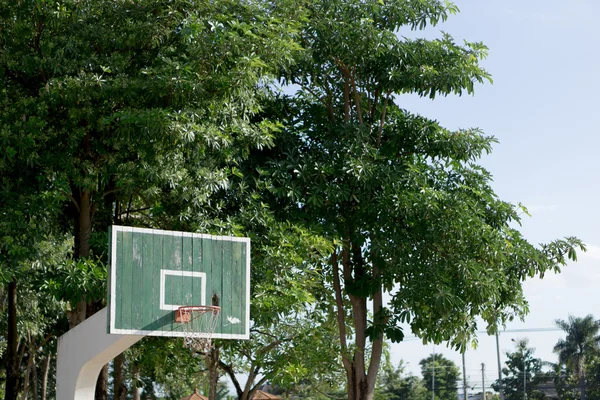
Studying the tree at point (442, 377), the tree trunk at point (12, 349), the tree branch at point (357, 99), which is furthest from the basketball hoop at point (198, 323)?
the tree at point (442, 377)

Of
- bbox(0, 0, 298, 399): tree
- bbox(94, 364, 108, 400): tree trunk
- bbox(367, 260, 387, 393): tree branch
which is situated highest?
bbox(0, 0, 298, 399): tree

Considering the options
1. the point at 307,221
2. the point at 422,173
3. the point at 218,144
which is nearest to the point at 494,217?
the point at 422,173

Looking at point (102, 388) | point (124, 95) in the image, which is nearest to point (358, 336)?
point (102, 388)

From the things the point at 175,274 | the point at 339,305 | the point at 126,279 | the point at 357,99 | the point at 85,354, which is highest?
the point at 357,99

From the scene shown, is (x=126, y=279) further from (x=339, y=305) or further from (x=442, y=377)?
(x=442, y=377)

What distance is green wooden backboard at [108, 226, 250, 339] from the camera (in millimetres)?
10953

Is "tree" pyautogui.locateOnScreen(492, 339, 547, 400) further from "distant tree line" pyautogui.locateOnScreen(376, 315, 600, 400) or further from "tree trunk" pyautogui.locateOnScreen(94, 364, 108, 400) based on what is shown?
"tree trunk" pyautogui.locateOnScreen(94, 364, 108, 400)

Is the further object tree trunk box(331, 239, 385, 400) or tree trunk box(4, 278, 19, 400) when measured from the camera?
tree trunk box(4, 278, 19, 400)

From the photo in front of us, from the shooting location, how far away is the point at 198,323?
11406 millimetres

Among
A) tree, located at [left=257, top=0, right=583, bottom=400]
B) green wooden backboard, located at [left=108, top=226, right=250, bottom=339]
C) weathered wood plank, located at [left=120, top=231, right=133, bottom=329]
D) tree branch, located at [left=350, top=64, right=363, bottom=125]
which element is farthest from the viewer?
tree branch, located at [left=350, top=64, right=363, bottom=125]

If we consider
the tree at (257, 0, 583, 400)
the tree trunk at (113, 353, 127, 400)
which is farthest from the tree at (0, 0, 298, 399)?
the tree trunk at (113, 353, 127, 400)

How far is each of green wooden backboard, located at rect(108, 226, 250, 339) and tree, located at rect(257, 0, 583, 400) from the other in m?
4.57

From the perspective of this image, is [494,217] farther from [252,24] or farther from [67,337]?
[67,337]

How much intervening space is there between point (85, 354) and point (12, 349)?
39.8ft
